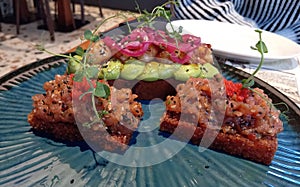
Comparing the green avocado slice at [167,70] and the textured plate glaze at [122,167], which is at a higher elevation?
the green avocado slice at [167,70]

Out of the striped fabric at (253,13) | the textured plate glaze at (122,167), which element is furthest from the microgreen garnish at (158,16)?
the striped fabric at (253,13)

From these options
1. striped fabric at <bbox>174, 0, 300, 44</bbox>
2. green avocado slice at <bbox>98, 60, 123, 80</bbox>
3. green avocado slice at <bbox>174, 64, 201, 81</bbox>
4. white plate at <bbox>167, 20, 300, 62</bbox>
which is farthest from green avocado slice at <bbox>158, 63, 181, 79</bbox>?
striped fabric at <bbox>174, 0, 300, 44</bbox>

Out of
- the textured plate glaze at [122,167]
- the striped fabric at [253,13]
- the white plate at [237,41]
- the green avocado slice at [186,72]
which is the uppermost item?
the striped fabric at [253,13]

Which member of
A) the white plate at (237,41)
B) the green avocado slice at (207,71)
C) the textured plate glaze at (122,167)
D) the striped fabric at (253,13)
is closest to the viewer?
the textured plate glaze at (122,167)

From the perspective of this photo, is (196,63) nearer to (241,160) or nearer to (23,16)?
(241,160)

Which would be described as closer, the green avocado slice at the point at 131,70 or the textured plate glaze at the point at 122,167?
the textured plate glaze at the point at 122,167

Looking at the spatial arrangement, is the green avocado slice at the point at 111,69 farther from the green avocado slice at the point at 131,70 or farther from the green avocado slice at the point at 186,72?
the green avocado slice at the point at 186,72
